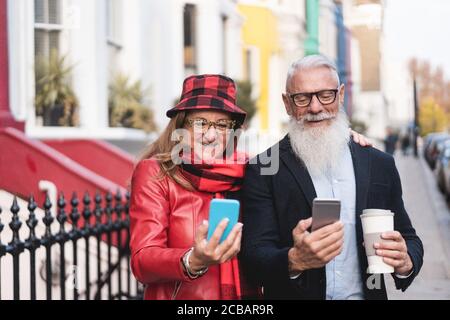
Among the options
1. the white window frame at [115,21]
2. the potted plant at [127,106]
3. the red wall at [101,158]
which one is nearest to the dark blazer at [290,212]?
the red wall at [101,158]

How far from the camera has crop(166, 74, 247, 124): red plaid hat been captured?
7.95 feet

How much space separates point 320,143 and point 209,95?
1.39 ft

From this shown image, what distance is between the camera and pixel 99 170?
340 inches

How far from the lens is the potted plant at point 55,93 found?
26.3 ft

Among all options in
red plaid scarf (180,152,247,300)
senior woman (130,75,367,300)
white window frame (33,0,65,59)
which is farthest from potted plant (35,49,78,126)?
red plaid scarf (180,152,247,300)

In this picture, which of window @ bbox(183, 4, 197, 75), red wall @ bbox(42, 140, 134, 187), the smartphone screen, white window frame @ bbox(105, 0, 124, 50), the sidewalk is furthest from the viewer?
window @ bbox(183, 4, 197, 75)

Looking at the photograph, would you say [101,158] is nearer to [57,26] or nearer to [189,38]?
[57,26]

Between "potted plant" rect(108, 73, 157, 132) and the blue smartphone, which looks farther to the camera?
"potted plant" rect(108, 73, 157, 132)

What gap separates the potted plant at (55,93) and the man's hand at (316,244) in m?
6.39

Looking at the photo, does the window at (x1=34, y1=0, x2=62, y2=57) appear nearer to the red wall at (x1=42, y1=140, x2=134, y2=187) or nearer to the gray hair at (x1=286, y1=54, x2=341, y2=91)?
the red wall at (x1=42, y1=140, x2=134, y2=187)

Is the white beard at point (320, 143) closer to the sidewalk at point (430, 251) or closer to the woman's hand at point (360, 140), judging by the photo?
the woman's hand at point (360, 140)

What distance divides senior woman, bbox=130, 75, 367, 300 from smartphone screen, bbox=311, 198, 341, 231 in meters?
0.43

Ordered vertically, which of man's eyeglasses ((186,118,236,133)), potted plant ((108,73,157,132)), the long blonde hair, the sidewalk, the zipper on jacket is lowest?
the sidewalk

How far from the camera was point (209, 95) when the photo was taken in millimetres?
2457
